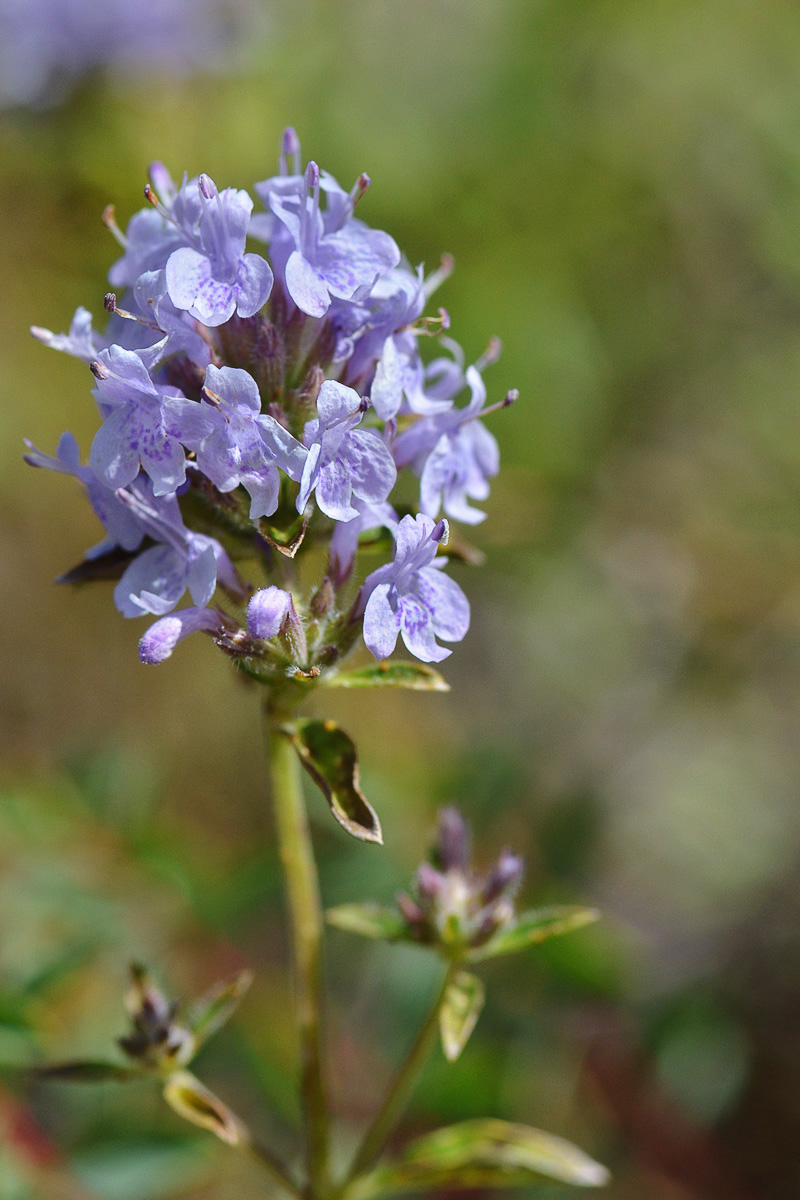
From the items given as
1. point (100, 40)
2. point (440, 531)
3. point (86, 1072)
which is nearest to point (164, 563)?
point (440, 531)

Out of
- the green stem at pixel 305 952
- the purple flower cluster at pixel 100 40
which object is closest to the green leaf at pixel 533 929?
the green stem at pixel 305 952

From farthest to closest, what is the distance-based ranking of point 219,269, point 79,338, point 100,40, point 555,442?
point 100,40 → point 555,442 → point 79,338 → point 219,269

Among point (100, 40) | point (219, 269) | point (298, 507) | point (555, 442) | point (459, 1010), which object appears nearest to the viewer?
point (298, 507)

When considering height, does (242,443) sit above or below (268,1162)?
above

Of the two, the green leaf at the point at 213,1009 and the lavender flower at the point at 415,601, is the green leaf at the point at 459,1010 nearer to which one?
the green leaf at the point at 213,1009

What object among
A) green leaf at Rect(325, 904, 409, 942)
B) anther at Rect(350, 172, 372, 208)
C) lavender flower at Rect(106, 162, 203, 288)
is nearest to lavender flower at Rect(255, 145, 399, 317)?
anther at Rect(350, 172, 372, 208)

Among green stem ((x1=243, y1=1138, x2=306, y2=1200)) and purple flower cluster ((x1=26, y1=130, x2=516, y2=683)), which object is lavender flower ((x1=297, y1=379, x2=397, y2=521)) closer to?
purple flower cluster ((x1=26, y1=130, x2=516, y2=683))

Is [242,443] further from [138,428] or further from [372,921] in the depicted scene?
[372,921]
